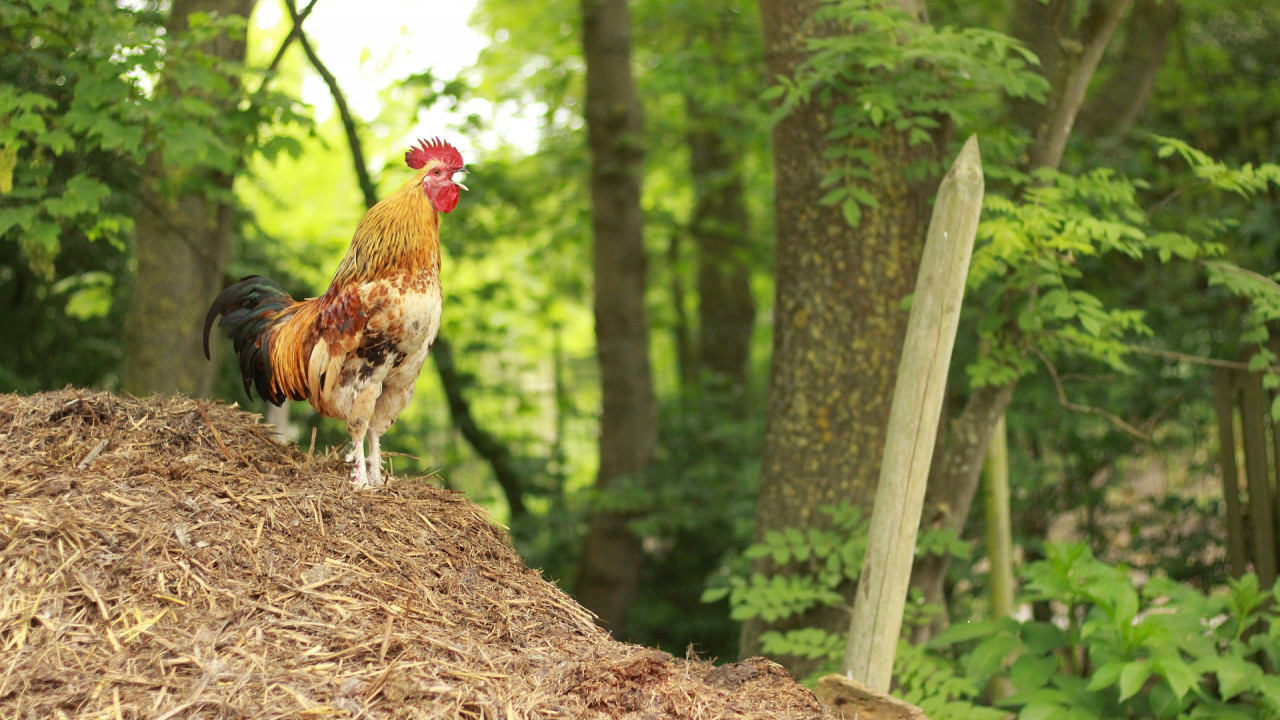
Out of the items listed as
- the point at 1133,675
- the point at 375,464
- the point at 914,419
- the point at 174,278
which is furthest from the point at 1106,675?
the point at 174,278

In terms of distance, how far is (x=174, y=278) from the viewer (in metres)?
4.88

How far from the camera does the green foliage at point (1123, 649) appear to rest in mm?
3318

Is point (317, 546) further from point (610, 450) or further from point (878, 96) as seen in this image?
point (610, 450)

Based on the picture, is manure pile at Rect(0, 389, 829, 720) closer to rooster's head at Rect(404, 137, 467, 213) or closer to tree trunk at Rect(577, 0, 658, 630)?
rooster's head at Rect(404, 137, 467, 213)

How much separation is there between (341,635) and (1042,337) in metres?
3.12

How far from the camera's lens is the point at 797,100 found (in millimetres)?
3793

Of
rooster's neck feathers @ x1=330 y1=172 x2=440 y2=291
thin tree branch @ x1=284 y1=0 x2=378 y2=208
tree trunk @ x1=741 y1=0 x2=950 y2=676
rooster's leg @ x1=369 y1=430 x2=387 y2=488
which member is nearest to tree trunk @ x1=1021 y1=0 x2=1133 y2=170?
tree trunk @ x1=741 y1=0 x2=950 y2=676

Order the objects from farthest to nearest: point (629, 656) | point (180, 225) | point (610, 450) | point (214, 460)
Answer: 1. point (610, 450)
2. point (180, 225)
3. point (214, 460)
4. point (629, 656)

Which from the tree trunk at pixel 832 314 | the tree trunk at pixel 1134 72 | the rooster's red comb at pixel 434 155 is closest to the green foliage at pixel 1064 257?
the tree trunk at pixel 832 314

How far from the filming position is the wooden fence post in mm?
3002

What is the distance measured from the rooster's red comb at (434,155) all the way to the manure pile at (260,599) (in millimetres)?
991

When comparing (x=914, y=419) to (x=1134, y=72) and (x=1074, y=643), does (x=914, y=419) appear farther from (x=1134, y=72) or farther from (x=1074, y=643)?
(x=1134, y=72)

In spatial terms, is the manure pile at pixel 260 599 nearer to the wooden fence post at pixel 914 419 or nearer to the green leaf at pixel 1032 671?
the wooden fence post at pixel 914 419

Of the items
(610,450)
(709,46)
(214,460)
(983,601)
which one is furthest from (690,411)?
(214,460)
